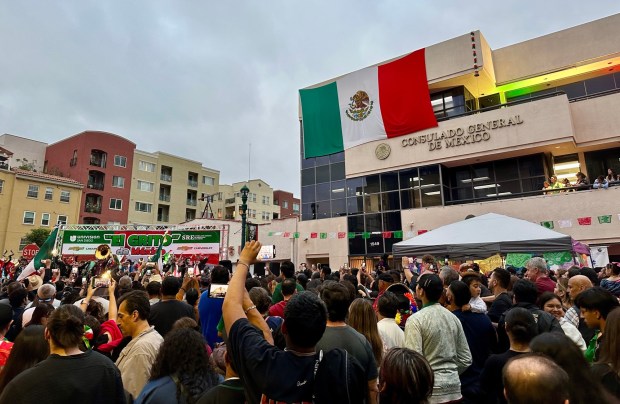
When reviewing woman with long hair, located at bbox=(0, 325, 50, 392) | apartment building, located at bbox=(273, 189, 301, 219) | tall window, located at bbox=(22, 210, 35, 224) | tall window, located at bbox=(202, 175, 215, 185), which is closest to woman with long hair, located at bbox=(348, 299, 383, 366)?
woman with long hair, located at bbox=(0, 325, 50, 392)

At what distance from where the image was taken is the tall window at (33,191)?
124 feet

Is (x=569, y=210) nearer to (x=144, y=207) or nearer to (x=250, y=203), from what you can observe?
(x=250, y=203)

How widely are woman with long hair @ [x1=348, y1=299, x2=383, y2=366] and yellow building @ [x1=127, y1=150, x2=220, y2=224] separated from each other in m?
43.6

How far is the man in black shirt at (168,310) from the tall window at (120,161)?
45.8m

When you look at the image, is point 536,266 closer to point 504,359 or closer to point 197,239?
point 504,359

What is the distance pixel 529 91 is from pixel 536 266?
19678 mm

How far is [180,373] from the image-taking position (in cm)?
253

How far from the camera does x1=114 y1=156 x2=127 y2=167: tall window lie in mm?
44625

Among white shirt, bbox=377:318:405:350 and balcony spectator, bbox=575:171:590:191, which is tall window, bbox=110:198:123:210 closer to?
balcony spectator, bbox=575:171:590:191

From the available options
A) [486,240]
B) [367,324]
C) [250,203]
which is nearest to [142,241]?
[486,240]

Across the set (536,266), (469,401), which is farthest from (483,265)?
(469,401)

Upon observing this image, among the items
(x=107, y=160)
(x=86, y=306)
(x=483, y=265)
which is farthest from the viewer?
(x=107, y=160)

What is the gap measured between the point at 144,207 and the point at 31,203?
11.7 meters

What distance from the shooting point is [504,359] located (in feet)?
10.2
